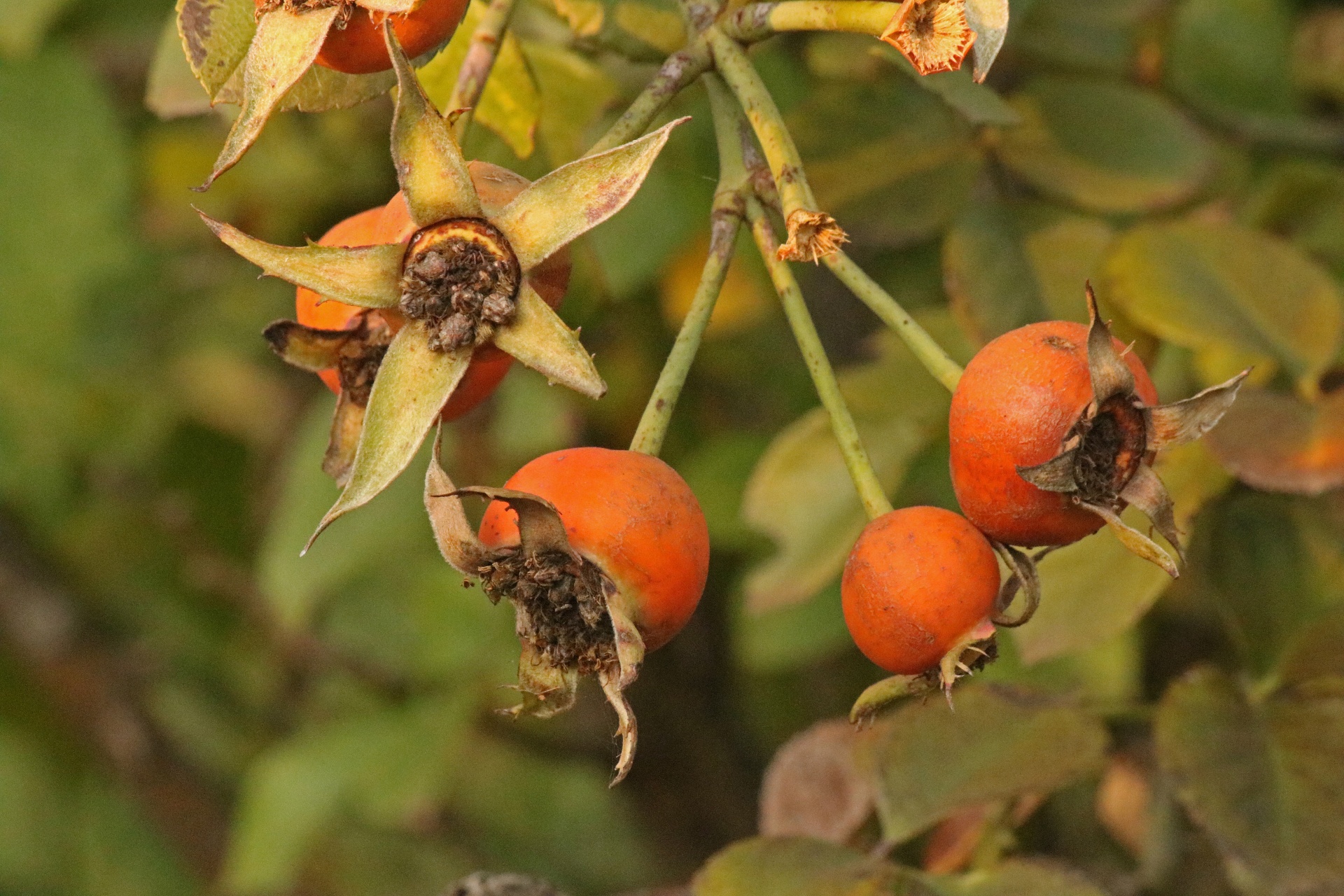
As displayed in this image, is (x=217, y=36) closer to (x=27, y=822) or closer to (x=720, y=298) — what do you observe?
(x=720, y=298)

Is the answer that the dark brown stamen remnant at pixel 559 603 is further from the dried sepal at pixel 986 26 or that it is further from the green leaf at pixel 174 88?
the green leaf at pixel 174 88

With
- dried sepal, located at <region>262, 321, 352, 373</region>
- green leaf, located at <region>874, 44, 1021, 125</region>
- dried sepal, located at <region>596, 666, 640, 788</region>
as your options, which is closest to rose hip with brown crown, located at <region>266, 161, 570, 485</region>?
dried sepal, located at <region>262, 321, 352, 373</region>

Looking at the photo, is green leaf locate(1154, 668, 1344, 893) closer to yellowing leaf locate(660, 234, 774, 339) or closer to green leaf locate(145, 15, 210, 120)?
yellowing leaf locate(660, 234, 774, 339)

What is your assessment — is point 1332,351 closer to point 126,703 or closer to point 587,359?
point 587,359

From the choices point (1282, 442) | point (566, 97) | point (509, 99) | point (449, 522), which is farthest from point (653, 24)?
point (1282, 442)

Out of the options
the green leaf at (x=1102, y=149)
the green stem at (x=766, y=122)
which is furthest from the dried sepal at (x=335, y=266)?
the green leaf at (x=1102, y=149)
